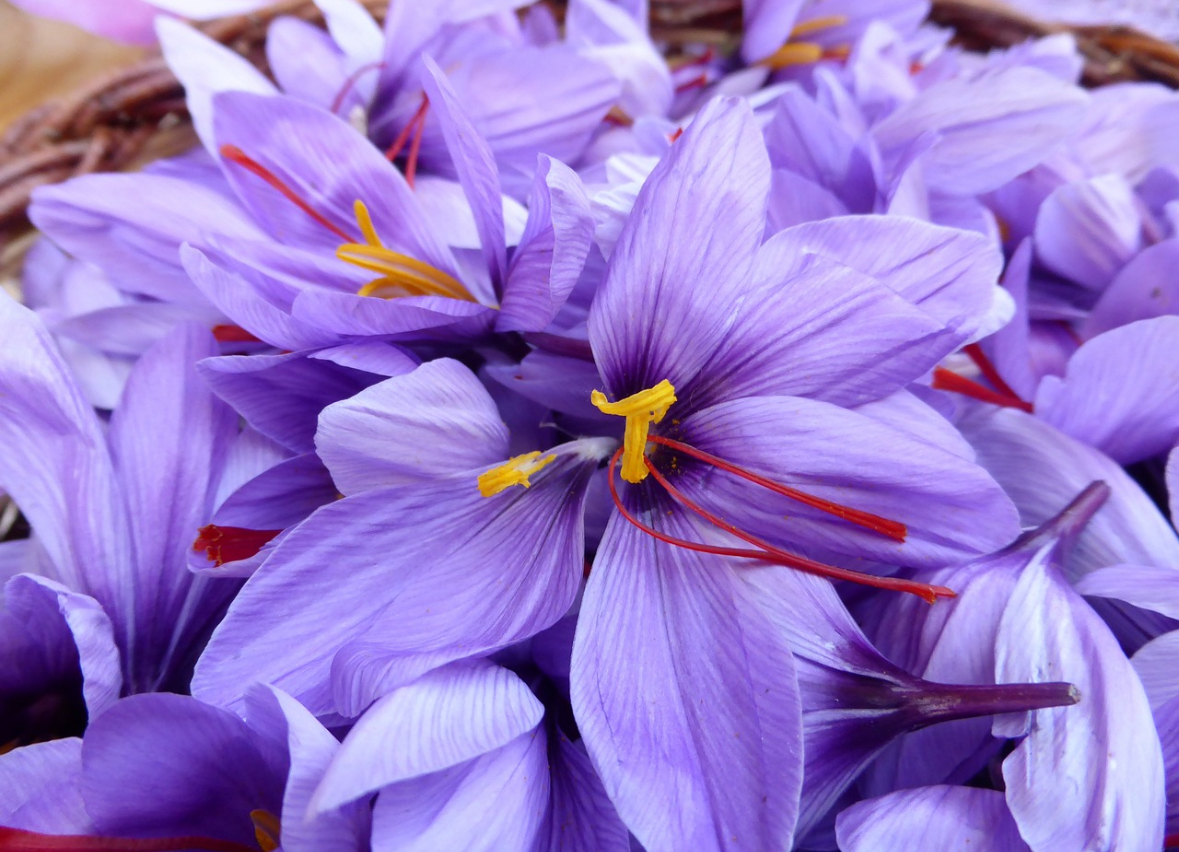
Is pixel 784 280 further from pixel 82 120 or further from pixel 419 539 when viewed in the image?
pixel 82 120

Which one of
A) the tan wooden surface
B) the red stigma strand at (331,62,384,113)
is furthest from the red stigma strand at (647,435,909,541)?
the tan wooden surface

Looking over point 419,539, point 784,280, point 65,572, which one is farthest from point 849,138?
point 65,572

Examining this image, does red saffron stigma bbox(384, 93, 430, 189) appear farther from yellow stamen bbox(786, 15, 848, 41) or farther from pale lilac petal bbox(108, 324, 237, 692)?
yellow stamen bbox(786, 15, 848, 41)

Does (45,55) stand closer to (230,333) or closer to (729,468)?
(230,333)

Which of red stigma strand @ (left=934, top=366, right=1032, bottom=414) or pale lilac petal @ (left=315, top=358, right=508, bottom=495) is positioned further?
red stigma strand @ (left=934, top=366, right=1032, bottom=414)

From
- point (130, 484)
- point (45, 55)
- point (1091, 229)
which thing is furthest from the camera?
point (45, 55)

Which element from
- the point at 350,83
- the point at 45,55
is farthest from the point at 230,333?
the point at 45,55

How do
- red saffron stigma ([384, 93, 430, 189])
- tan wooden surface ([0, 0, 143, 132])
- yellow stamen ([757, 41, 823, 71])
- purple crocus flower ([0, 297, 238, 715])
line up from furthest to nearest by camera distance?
tan wooden surface ([0, 0, 143, 132])
yellow stamen ([757, 41, 823, 71])
red saffron stigma ([384, 93, 430, 189])
purple crocus flower ([0, 297, 238, 715])
